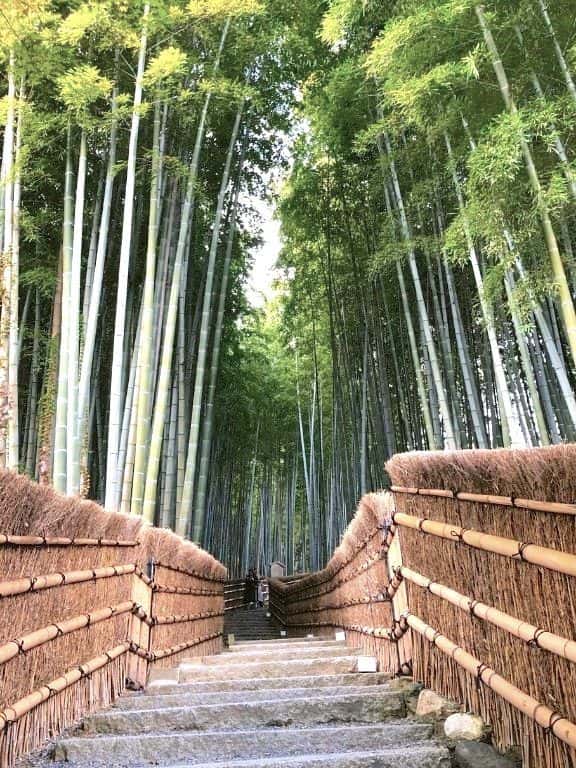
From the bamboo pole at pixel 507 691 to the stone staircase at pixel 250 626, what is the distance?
5.61 m

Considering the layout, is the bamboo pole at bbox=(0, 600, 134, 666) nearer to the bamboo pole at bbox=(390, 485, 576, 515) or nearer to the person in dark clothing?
the bamboo pole at bbox=(390, 485, 576, 515)

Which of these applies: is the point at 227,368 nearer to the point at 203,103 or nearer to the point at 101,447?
the point at 101,447

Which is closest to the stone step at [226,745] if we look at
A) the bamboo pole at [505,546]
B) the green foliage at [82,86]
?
the bamboo pole at [505,546]

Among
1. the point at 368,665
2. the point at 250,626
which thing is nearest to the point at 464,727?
the point at 368,665

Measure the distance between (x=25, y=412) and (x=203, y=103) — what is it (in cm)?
373

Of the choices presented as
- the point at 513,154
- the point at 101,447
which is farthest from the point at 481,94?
the point at 101,447

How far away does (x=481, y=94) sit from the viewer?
363 centimetres

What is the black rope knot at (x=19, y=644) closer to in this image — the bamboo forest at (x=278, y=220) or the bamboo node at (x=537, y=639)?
the bamboo node at (x=537, y=639)

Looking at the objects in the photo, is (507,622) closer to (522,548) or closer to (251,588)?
(522,548)

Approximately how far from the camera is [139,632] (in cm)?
253

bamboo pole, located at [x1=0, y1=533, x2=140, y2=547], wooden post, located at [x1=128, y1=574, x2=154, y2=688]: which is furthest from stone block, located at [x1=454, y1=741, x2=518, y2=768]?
wooden post, located at [x1=128, y1=574, x2=154, y2=688]

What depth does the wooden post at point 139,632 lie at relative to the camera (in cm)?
241

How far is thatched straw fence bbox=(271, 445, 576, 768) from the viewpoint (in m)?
1.10

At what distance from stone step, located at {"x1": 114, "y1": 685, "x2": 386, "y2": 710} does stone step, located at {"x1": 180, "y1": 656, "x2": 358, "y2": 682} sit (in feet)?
Result: 1.35
